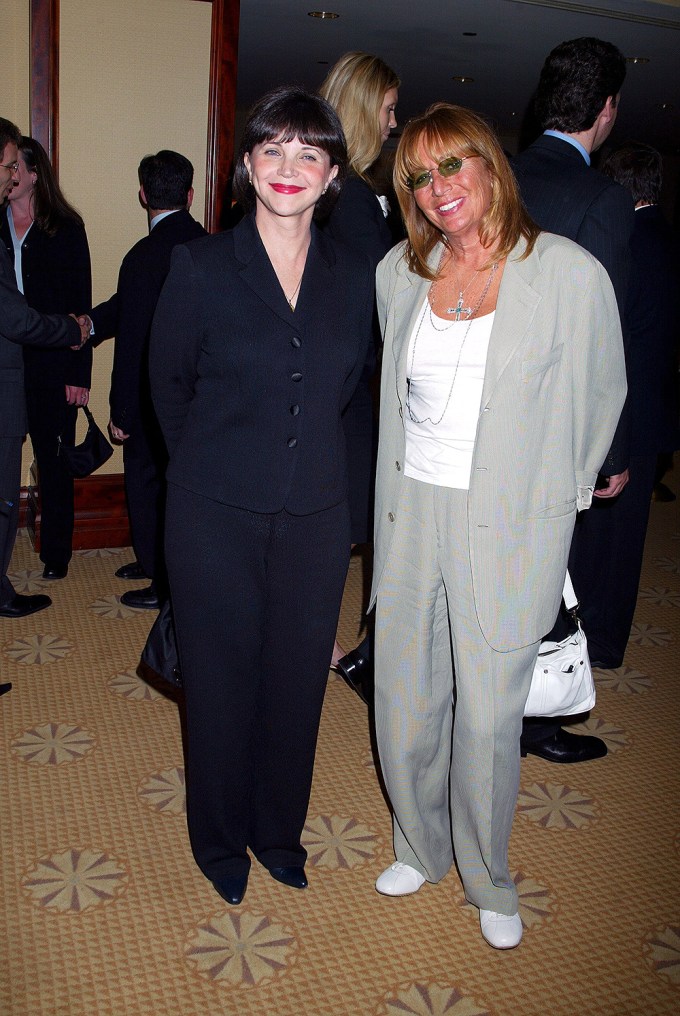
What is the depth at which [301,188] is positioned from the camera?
1.83 m

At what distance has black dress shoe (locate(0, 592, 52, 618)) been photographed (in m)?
3.63

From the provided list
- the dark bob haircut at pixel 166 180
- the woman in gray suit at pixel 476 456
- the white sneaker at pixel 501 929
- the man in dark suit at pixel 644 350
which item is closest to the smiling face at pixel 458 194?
the woman in gray suit at pixel 476 456

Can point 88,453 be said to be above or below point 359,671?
above

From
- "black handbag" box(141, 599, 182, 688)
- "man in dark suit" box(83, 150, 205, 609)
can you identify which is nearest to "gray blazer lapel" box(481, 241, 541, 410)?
"black handbag" box(141, 599, 182, 688)

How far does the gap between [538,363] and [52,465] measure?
273 centimetres

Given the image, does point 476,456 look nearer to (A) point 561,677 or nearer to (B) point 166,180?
(A) point 561,677

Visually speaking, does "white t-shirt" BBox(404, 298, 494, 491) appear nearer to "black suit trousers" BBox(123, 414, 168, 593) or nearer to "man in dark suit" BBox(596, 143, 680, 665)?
"man in dark suit" BBox(596, 143, 680, 665)

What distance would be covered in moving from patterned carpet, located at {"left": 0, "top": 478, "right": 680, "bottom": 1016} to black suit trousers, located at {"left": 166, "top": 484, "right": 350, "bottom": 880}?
18cm

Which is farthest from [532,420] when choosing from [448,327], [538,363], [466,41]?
[466,41]

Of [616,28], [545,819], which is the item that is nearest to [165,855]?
[545,819]

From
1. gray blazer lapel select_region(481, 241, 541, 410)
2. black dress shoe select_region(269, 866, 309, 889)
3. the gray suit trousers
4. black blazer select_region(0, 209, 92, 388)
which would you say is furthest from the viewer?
black blazer select_region(0, 209, 92, 388)

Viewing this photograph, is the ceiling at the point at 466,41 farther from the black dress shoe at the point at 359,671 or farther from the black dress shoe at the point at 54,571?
the black dress shoe at the point at 359,671

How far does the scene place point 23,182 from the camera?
3.81 m

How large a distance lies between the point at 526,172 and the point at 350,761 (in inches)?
68.9
